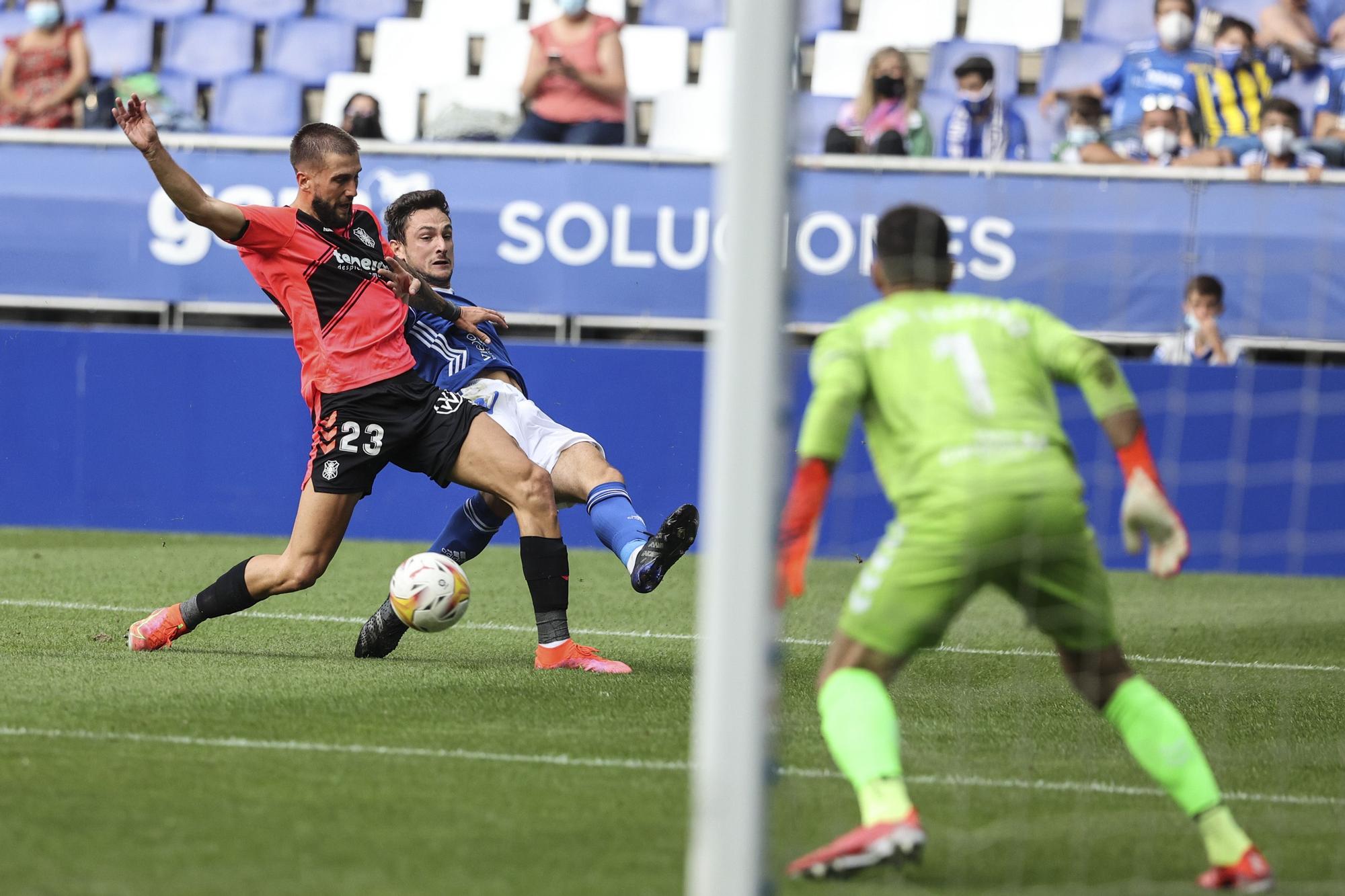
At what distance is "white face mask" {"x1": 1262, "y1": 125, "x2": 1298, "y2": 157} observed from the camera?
475 inches

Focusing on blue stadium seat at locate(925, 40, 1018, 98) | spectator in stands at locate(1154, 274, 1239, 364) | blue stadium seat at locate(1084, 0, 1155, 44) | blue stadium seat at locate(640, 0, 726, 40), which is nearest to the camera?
spectator in stands at locate(1154, 274, 1239, 364)

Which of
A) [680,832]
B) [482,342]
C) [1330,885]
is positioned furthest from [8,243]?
[1330,885]

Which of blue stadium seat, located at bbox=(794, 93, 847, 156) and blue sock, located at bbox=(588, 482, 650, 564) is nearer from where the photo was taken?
blue sock, located at bbox=(588, 482, 650, 564)

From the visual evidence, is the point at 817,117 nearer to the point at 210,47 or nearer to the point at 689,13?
the point at 689,13

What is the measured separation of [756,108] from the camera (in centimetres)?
343

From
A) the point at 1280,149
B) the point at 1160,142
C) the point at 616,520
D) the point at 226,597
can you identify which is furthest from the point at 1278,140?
the point at 226,597

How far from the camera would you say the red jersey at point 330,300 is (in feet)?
22.0

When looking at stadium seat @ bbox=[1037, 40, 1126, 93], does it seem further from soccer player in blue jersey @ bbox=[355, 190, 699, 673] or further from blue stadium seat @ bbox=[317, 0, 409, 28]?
soccer player in blue jersey @ bbox=[355, 190, 699, 673]

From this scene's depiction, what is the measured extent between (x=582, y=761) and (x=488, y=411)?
228cm

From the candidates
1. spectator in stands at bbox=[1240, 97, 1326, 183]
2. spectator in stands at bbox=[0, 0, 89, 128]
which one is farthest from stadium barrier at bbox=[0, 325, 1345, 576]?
spectator in stands at bbox=[0, 0, 89, 128]

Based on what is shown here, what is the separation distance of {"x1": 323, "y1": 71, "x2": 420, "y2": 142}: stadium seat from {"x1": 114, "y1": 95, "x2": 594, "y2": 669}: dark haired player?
8.22 m

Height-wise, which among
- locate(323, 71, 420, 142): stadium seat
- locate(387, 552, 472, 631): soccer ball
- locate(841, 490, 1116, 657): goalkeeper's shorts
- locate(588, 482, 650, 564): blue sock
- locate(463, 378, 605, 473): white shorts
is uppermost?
locate(323, 71, 420, 142): stadium seat

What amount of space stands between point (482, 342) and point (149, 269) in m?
5.74

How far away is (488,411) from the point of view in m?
7.14
